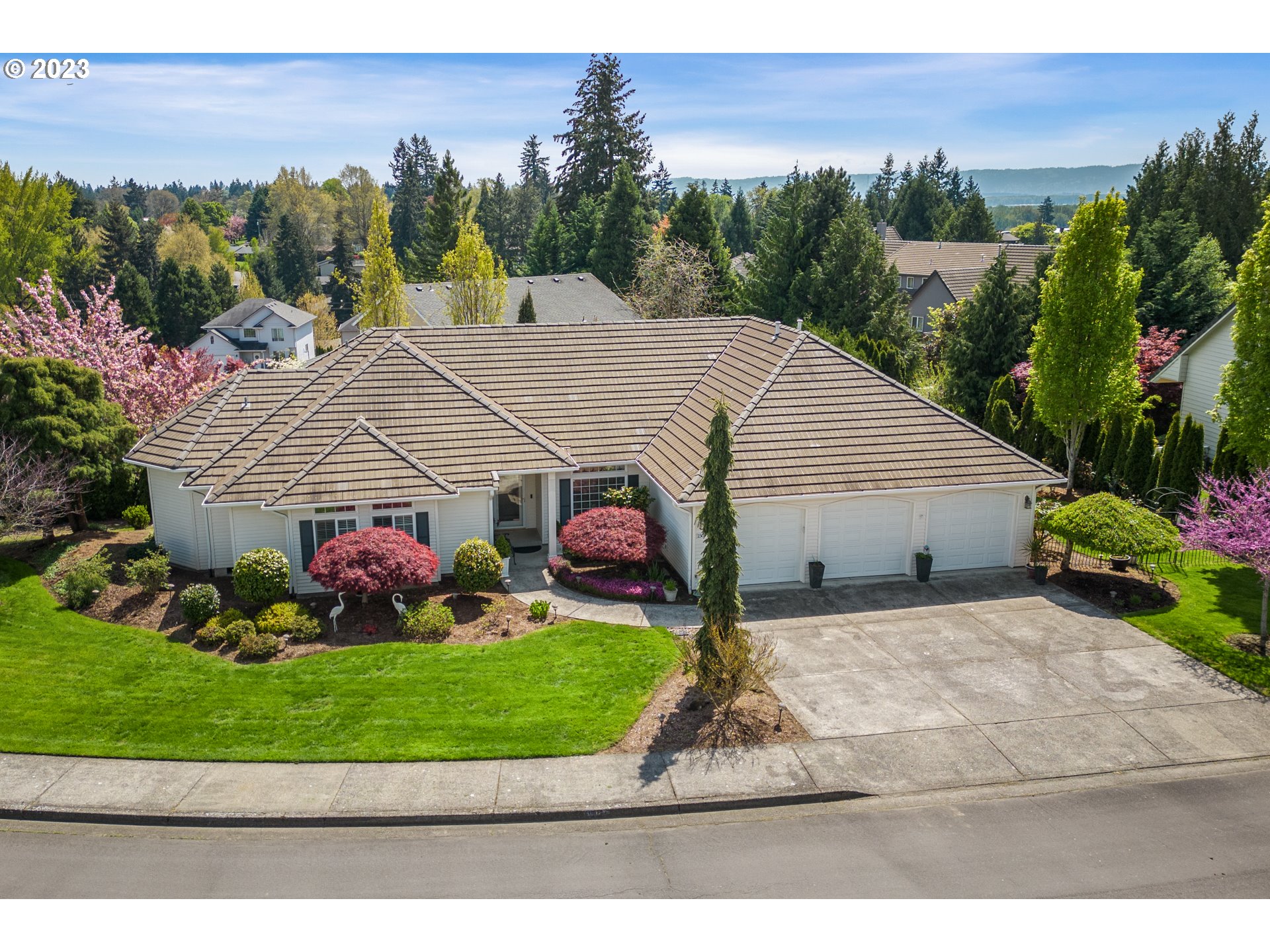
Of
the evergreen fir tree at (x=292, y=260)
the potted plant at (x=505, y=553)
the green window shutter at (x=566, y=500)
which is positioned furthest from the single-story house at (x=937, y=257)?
the evergreen fir tree at (x=292, y=260)

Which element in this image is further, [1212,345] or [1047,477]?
[1212,345]

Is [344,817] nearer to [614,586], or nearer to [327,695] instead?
[327,695]

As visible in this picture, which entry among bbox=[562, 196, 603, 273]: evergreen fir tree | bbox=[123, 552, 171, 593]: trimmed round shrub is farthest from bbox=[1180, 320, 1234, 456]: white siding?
bbox=[562, 196, 603, 273]: evergreen fir tree

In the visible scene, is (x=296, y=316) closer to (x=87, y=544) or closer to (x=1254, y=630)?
(x=87, y=544)

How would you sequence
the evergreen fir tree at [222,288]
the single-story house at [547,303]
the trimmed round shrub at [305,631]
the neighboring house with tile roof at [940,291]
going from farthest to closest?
the evergreen fir tree at [222,288] < the neighboring house with tile roof at [940,291] < the single-story house at [547,303] < the trimmed round shrub at [305,631]

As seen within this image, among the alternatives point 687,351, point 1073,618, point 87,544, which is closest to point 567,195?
point 687,351

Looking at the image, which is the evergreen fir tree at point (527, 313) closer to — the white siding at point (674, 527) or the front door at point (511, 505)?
the front door at point (511, 505)

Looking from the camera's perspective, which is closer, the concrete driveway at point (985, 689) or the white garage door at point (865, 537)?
the concrete driveway at point (985, 689)
